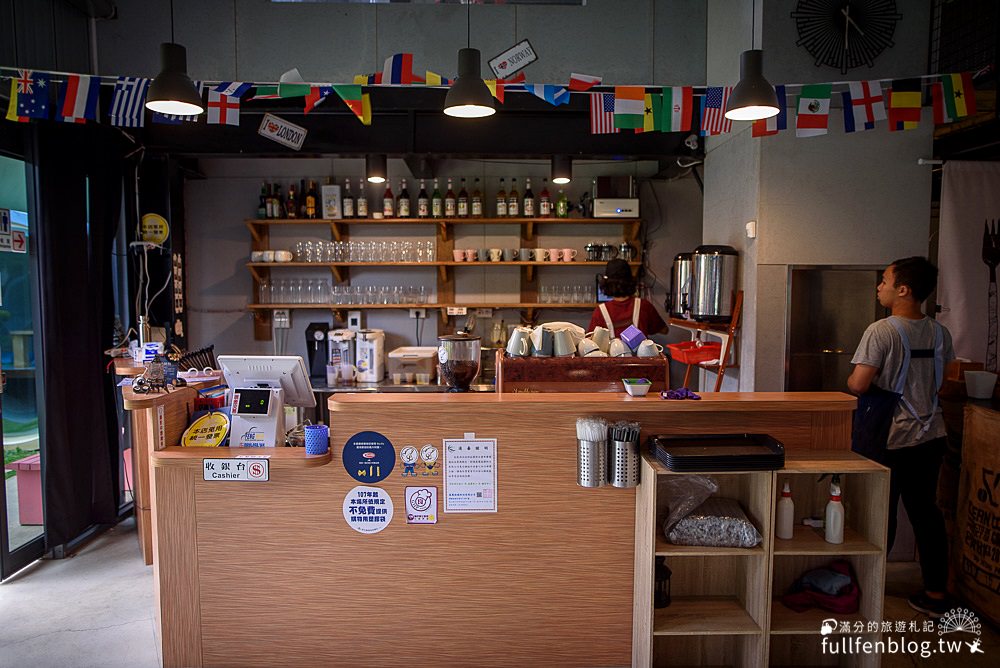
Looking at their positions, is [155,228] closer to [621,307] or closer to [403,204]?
[403,204]

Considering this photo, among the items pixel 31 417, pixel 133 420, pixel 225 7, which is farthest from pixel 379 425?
pixel 225 7

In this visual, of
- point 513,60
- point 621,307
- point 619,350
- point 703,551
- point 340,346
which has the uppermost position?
point 513,60

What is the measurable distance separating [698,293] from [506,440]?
233 centimetres

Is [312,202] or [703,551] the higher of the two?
[312,202]

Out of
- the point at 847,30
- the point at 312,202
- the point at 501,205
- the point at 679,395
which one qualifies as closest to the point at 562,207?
the point at 501,205

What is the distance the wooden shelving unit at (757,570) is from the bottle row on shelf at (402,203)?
150 inches

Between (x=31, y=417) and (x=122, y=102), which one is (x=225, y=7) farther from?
(x=31, y=417)

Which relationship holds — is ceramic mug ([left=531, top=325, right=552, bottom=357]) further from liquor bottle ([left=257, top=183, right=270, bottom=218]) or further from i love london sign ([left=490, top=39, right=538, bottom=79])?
liquor bottle ([left=257, top=183, right=270, bottom=218])

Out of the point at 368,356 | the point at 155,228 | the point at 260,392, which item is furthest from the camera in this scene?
the point at 368,356

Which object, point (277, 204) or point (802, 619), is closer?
point (802, 619)

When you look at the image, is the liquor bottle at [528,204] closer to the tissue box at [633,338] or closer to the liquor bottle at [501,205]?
the liquor bottle at [501,205]

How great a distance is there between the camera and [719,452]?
238 cm

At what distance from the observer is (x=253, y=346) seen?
620 centimetres

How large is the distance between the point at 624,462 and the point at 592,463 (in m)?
0.12
